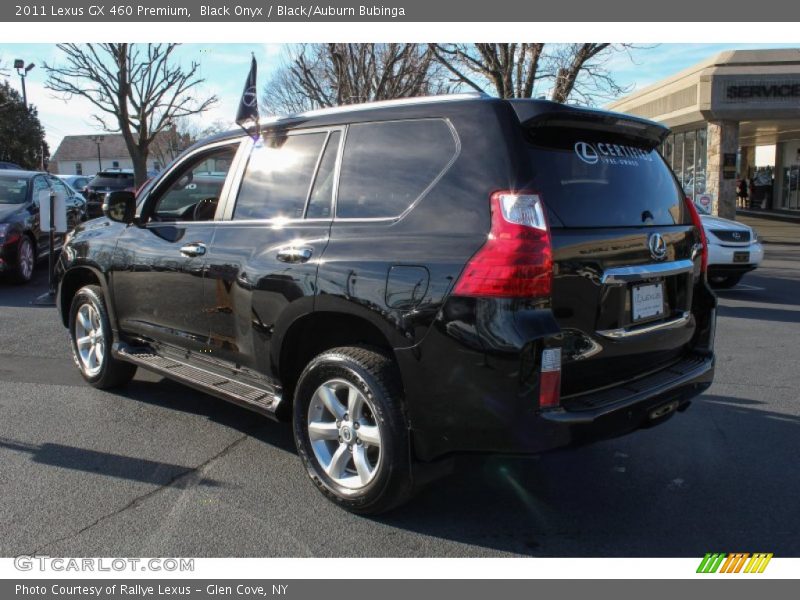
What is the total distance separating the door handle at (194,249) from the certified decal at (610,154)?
2.32 m

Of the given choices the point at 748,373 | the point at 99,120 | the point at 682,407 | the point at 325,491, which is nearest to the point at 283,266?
the point at 325,491

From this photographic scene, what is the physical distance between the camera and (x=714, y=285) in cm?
1157

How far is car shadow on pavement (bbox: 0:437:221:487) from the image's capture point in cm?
397

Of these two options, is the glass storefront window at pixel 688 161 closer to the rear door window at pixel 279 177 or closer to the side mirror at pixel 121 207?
the side mirror at pixel 121 207

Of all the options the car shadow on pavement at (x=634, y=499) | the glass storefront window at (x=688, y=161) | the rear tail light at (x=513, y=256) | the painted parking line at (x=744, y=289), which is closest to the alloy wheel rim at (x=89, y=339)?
the car shadow on pavement at (x=634, y=499)

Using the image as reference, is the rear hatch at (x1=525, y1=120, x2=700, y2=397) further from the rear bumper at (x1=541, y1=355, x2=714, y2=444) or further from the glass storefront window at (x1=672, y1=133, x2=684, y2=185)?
the glass storefront window at (x1=672, y1=133, x2=684, y2=185)

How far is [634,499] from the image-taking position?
3748 mm

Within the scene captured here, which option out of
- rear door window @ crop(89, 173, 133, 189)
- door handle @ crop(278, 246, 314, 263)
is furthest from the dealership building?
rear door window @ crop(89, 173, 133, 189)

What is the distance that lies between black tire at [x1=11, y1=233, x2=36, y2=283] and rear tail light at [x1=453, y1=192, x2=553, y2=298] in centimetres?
964

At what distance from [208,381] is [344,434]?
1.17 meters

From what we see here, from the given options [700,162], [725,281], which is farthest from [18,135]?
[725,281]

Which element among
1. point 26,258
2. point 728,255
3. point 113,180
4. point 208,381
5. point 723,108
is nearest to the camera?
point 208,381

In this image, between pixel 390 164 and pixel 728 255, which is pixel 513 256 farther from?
pixel 728 255

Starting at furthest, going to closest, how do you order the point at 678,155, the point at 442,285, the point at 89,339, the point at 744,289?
1. the point at 678,155
2. the point at 744,289
3. the point at 89,339
4. the point at 442,285
